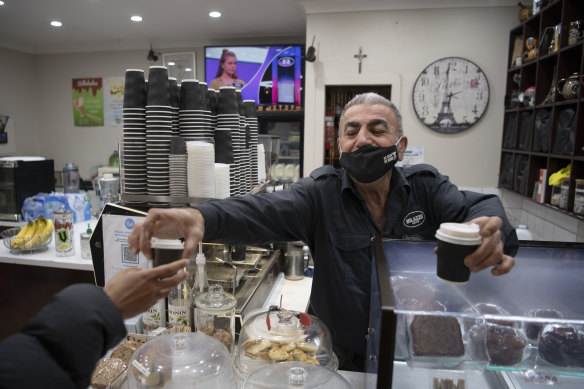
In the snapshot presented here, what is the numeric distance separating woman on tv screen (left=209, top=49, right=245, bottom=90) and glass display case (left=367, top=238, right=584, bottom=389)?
193 inches

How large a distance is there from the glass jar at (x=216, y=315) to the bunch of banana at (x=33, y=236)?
6.58 feet

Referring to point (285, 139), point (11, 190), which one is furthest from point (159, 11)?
point (11, 190)

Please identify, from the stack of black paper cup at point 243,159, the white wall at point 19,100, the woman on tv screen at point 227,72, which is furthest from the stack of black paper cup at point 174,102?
the white wall at point 19,100

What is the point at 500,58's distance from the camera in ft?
13.9

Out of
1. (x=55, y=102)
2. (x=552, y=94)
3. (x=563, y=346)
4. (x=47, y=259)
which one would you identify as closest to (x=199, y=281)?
(x=563, y=346)

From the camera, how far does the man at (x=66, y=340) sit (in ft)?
1.83

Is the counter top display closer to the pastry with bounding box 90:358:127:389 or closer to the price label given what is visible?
the price label

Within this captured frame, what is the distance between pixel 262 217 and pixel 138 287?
85 cm

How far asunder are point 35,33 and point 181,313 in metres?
6.38

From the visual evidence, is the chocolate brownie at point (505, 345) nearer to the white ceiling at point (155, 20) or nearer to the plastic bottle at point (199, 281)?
the plastic bottle at point (199, 281)

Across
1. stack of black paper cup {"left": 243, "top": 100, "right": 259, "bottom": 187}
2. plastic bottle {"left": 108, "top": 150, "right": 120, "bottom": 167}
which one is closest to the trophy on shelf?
stack of black paper cup {"left": 243, "top": 100, "right": 259, "bottom": 187}

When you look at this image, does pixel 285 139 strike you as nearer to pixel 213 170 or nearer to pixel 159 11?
pixel 159 11

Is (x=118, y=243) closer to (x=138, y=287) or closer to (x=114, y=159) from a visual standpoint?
(x=138, y=287)

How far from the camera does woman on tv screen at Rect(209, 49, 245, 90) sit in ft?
17.9
